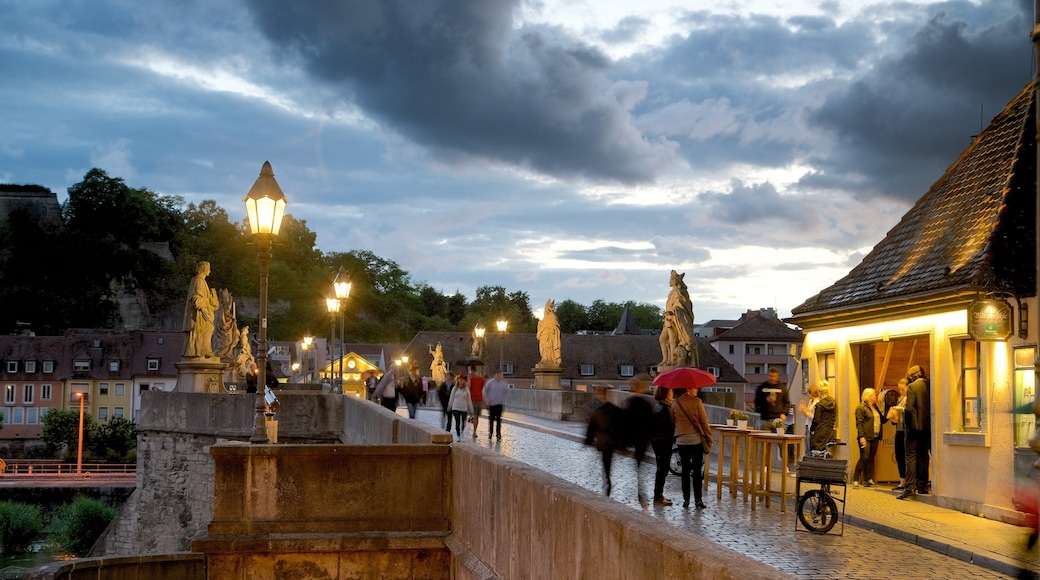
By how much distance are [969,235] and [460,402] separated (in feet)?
40.0

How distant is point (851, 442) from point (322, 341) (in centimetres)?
11453

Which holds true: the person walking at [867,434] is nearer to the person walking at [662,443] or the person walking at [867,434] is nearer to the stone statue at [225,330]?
the person walking at [662,443]

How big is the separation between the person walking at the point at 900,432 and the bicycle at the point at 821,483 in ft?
15.7

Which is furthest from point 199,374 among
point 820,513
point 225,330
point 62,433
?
point 62,433

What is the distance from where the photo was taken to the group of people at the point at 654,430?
15.0 metres

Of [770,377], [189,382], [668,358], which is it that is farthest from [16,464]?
[770,377]

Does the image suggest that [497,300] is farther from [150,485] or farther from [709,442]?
[709,442]

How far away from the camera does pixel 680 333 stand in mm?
26844

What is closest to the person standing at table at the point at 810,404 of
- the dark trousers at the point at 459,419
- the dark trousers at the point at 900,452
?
the dark trousers at the point at 900,452

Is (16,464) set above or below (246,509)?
below

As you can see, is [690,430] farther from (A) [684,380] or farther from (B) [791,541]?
(B) [791,541]

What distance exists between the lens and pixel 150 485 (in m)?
33.0

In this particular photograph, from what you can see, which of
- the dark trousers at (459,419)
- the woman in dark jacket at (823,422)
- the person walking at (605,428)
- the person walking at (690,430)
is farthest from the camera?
the dark trousers at (459,419)

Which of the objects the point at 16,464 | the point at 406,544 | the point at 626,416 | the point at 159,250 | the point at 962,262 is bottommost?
the point at 16,464
